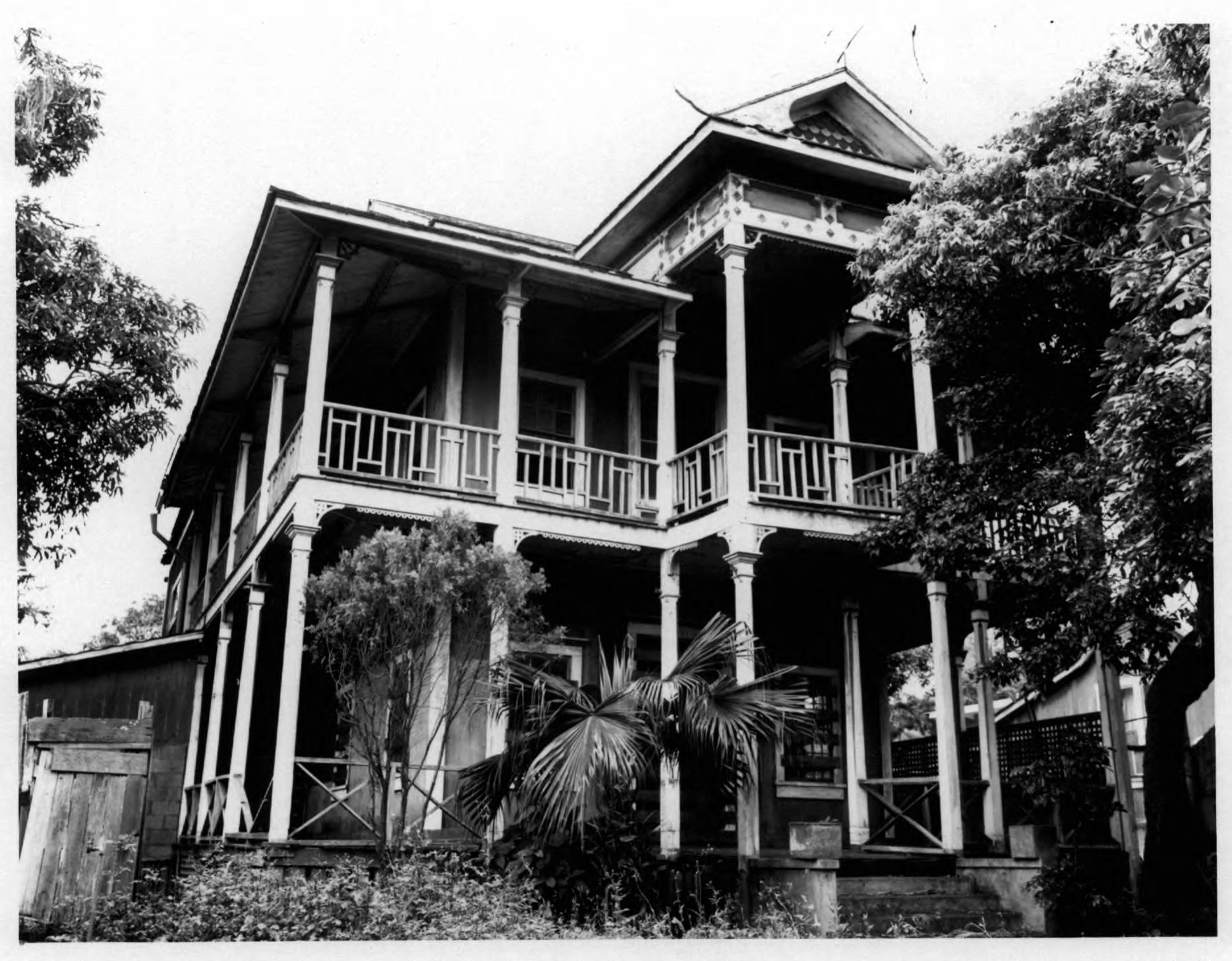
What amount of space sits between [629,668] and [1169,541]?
3799 millimetres

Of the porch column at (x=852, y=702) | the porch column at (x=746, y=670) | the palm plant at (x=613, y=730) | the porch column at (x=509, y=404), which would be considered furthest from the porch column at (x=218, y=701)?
the porch column at (x=852, y=702)

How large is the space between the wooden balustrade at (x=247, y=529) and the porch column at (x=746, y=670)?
18.0ft

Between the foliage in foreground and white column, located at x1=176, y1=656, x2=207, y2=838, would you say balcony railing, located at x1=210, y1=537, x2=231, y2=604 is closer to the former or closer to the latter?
white column, located at x1=176, y1=656, x2=207, y2=838

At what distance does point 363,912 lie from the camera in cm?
746

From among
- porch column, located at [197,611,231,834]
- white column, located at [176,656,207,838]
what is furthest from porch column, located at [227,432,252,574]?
white column, located at [176,656,207,838]

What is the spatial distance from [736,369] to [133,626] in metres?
11.0

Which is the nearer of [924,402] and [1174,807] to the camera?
[1174,807]

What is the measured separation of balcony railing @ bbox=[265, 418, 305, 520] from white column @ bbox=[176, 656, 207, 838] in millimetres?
3786

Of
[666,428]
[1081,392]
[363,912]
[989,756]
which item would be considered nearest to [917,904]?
[989,756]

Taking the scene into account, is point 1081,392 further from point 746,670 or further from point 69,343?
point 69,343

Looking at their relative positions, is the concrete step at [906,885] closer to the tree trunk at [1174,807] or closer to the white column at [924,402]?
the tree trunk at [1174,807]

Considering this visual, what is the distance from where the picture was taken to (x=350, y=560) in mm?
8672

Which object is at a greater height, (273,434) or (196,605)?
(273,434)

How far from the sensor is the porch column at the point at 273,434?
12922mm
